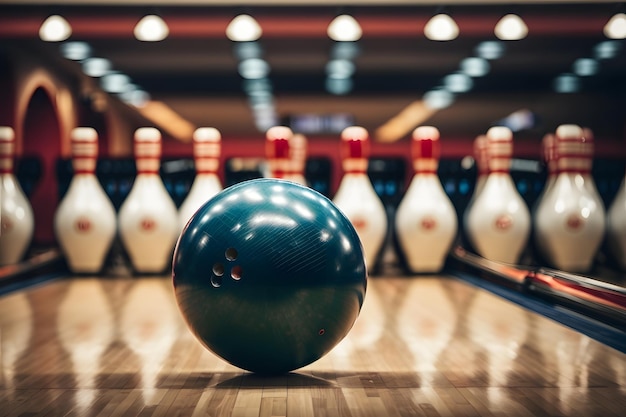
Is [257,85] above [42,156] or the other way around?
above

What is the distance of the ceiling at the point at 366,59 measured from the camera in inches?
227

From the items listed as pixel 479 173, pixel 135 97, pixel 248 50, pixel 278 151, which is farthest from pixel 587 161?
pixel 135 97

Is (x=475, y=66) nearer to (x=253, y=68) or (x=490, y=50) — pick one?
(x=490, y=50)

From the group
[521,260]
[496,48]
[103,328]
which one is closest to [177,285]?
[103,328]

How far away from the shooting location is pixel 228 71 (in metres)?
9.19

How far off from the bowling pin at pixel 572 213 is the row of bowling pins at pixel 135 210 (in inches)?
94.9

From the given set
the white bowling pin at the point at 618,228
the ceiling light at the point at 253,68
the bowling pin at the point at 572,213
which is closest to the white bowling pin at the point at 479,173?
the bowling pin at the point at 572,213

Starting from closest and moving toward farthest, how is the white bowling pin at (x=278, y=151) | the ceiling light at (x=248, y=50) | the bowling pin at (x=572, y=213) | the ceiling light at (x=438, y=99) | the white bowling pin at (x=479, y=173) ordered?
the bowling pin at (x=572, y=213), the white bowling pin at (x=278, y=151), the white bowling pin at (x=479, y=173), the ceiling light at (x=248, y=50), the ceiling light at (x=438, y=99)

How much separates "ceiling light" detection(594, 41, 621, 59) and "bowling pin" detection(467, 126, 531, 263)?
263 cm

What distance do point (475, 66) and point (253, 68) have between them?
2.67 meters

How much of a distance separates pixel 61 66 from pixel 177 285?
6.82 m

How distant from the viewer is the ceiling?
5.76 meters

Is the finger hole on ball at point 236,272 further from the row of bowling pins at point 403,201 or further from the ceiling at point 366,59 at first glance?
the ceiling at point 366,59

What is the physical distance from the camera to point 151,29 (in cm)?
543
